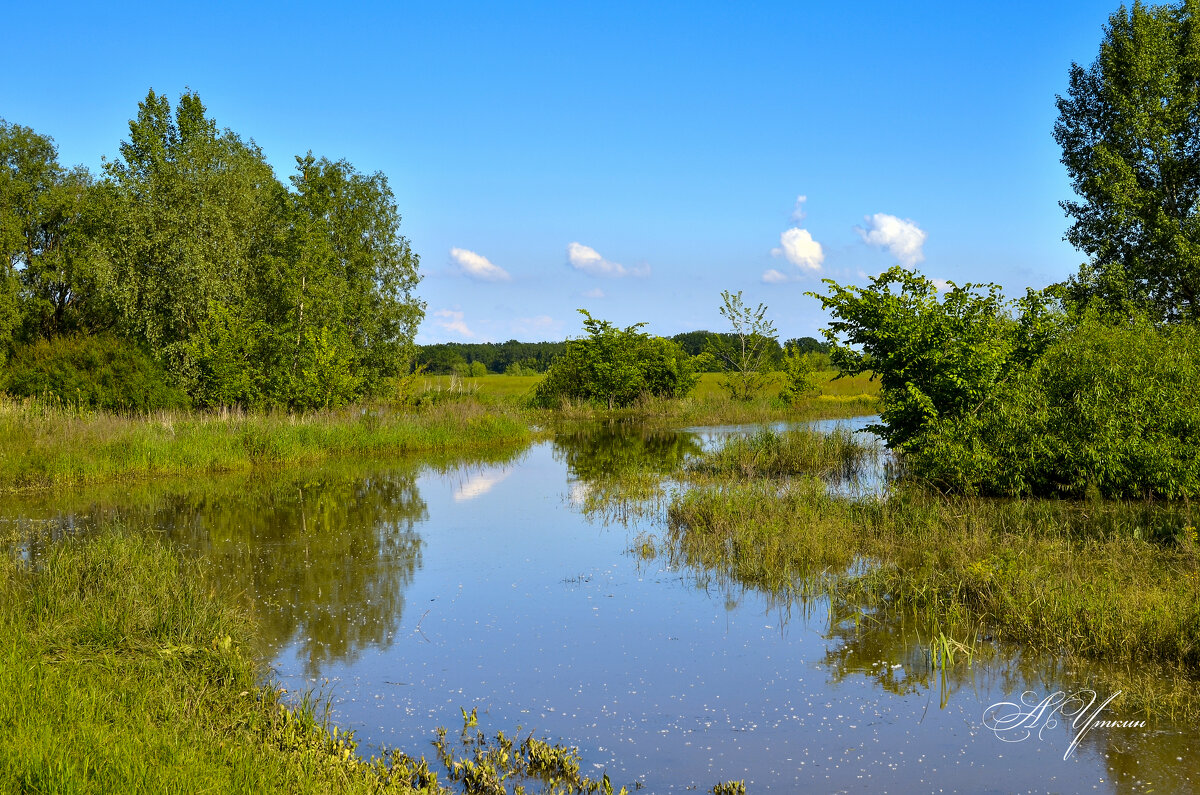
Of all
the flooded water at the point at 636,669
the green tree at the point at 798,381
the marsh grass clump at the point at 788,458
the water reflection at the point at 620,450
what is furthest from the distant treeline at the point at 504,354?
the flooded water at the point at 636,669

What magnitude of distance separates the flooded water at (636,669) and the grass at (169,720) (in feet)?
1.56

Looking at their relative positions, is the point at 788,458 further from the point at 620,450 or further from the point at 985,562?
the point at 985,562

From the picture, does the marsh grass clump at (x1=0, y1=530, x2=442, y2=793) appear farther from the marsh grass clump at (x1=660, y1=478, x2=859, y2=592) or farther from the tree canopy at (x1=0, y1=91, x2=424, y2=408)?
the tree canopy at (x1=0, y1=91, x2=424, y2=408)

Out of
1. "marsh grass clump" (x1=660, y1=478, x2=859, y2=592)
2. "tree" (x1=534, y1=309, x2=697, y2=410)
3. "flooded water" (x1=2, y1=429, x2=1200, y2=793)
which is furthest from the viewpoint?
"tree" (x1=534, y1=309, x2=697, y2=410)

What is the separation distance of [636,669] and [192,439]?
16.7 m

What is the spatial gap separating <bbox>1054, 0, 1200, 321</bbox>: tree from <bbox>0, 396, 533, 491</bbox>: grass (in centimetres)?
2129

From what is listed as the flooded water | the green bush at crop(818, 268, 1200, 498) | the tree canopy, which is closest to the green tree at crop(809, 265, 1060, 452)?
the green bush at crop(818, 268, 1200, 498)

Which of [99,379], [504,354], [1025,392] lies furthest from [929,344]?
[504,354]

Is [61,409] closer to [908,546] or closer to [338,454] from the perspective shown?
[338,454]

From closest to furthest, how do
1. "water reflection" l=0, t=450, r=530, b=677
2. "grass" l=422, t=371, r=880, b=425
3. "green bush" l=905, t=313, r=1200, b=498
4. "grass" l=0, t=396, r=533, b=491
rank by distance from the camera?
"water reflection" l=0, t=450, r=530, b=677, "green bush" l=905, t=313, r=1200, b=498, "grass" l=0, t=396, r=533, b=491, "grass" l=422, t=371, r=880, b=425

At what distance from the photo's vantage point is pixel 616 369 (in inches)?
1697

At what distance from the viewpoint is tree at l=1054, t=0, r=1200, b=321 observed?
2708 centimetres

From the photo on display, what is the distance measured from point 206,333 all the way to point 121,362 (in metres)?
2.63

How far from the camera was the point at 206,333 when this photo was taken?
27.5 metres
